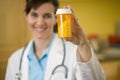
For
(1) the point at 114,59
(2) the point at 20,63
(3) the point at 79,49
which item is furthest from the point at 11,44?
(1) the point at 114,59

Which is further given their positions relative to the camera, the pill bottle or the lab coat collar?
the lab coat collar

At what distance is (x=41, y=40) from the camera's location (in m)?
1.07

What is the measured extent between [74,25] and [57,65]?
11.3 inches

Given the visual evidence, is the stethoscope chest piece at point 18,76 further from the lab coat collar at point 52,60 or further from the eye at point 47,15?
the eye at point 47,15

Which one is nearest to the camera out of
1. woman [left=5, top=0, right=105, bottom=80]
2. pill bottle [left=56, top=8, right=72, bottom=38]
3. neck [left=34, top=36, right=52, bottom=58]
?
pill bottle [left=56, top=8, right=72, bottom=38]

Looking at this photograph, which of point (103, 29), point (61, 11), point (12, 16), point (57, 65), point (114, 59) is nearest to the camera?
point (61, 11)

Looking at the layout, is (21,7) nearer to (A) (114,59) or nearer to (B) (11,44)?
(B) (11,44)

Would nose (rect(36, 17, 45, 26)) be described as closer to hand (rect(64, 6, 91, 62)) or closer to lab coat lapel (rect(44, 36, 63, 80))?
lab coat lapel (rect(44, 36, 63, 80))

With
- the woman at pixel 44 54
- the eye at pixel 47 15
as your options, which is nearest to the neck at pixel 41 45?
the woman at pixel 44 54

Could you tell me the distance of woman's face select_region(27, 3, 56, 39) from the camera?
1000mm

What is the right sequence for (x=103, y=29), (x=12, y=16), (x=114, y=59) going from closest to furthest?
(x=12, y=16) < (x=103, y=29) < (x=114, y=59)

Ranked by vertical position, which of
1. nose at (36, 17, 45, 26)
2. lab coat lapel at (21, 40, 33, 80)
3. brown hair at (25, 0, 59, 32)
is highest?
brown hair at (25, 0, 59, 32)

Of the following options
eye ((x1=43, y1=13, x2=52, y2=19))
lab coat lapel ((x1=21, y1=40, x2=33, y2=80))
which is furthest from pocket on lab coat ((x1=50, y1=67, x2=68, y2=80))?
eye ((x1=43, y1=13, x2=52, y2=19))

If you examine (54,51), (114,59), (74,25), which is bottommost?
(114,59)
